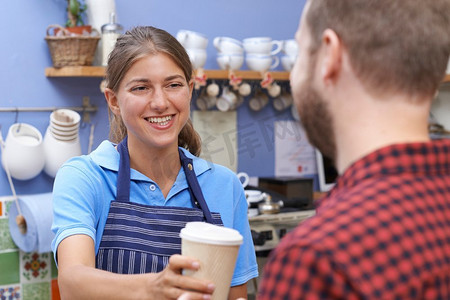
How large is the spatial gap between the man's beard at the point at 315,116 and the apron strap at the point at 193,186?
0.64 m

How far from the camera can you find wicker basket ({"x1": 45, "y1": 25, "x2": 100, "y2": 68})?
2.70 m

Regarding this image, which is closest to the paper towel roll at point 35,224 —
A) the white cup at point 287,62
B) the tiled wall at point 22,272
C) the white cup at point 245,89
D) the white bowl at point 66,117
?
the tiled wall at point 22,272

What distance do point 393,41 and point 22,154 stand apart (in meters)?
2.28

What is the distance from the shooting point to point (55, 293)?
288cm

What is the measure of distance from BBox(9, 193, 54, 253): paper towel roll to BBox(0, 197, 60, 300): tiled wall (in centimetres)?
8

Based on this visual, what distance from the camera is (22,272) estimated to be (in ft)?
9.20

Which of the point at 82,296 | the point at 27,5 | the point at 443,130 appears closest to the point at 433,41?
the point at 82,296

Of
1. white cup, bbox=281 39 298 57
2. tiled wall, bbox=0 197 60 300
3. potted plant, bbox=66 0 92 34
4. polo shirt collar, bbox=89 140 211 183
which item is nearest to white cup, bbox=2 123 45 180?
tiled wall, bbox=0 197 60 300

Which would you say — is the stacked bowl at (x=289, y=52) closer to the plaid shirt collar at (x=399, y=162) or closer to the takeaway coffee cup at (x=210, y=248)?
the takeaway coffee cup at (x=210, y=248)

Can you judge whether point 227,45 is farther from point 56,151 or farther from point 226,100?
point 56,151

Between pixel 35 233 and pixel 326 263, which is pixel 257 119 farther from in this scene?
pixel 326 263

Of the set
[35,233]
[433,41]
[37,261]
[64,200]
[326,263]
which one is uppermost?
[433,41]

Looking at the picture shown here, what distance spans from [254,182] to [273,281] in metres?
2.87

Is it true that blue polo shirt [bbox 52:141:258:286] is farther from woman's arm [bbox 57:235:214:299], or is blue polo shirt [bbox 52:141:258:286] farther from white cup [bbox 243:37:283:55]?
white cup [bbox 243:37:283:55]
